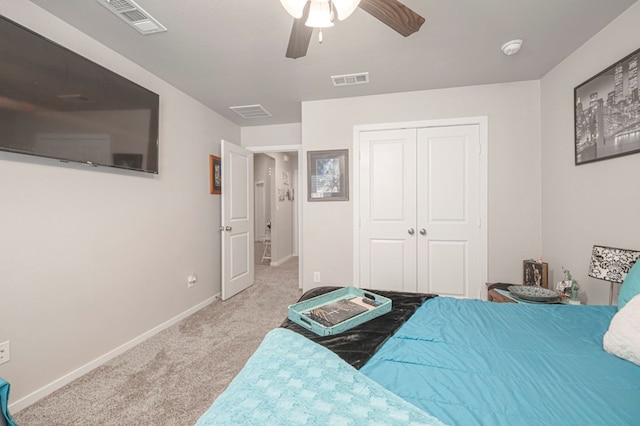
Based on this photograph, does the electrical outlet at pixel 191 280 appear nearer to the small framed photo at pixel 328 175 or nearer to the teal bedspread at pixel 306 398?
the small framed photo at pixel 328 175

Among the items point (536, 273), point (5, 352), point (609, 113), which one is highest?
point (609, 113)

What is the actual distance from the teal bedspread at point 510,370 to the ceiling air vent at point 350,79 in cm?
228

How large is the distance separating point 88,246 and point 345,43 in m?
2.54

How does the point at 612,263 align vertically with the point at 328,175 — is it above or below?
below

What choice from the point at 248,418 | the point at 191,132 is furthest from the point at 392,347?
the point at 191,132

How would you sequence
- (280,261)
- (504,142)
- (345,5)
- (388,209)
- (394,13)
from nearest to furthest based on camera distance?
(345,5) → (394,13) → (504,142) → (388,209) → (280,261)

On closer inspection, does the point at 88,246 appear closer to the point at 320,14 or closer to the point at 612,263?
the point at 320,14

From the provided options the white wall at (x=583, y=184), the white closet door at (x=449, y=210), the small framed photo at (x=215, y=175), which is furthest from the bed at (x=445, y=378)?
the small framed photo at (x=215, y=175)

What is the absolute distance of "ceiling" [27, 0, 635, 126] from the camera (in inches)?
69.8

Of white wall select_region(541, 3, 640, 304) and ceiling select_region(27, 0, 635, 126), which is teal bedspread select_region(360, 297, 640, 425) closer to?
white wall select_region(541, 3, 640, 304)

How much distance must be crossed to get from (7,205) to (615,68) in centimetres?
403

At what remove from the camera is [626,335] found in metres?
1.01

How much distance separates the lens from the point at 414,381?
0.89 m

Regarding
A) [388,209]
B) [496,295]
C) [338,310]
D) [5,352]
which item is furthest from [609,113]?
[5,352]
